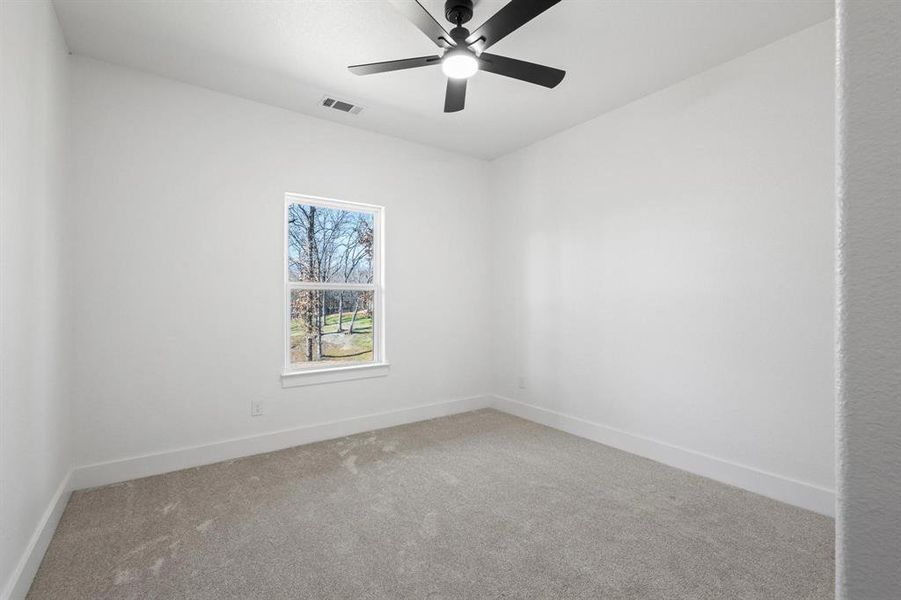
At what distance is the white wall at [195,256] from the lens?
2.82 meters

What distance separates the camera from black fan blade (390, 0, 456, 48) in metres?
1.90

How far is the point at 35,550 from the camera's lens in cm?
191

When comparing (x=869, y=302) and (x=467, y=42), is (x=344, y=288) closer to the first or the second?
(x=467, y=42)

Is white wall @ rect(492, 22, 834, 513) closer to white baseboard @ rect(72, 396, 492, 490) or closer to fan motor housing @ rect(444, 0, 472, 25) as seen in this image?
white baseboard @ rect(72, 396, 492, 490)

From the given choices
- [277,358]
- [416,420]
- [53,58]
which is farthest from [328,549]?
[53,58]

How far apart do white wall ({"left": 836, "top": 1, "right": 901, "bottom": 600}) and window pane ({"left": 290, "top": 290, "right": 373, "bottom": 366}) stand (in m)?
3.68

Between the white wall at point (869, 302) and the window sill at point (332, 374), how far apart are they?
11.7ft

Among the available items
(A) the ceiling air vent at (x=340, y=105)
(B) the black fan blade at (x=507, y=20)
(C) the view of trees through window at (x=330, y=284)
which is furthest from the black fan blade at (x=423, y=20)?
(C) the view of trees through window at (x=330, y=284)

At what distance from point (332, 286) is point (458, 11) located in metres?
2.40

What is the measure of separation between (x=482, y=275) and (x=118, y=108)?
3378 mm

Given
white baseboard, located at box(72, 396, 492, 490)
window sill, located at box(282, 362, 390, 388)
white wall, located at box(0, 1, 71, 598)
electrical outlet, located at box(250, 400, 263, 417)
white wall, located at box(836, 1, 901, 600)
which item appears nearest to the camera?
white wall, located at box(836, 1, 901, 600)

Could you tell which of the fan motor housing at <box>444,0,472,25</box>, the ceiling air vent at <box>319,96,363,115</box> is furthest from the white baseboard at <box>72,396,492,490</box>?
the fan motor housing at <box>444,0,472,25</box>

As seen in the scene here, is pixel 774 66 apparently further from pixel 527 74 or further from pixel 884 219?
pixel 884 219

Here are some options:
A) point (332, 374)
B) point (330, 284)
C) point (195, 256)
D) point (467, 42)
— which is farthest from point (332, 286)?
point (467, 42)
